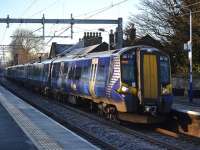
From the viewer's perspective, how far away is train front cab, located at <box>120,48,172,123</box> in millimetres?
17328

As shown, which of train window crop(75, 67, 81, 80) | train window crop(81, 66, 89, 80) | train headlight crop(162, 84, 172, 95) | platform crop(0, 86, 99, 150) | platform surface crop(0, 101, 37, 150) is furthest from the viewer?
train window crop(75, 67, 81, 80)

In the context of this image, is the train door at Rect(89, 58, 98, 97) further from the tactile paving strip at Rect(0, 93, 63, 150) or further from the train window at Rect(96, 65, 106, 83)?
the tactile paving strip at Rect(0, 93, 63, 150)

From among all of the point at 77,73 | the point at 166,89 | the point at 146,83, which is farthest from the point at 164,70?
the point at 77,73

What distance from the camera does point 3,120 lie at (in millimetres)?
18125

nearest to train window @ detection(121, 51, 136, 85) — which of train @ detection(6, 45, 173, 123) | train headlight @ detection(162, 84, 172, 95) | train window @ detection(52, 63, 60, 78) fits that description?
train @ detection(6, 45, 173, 123)

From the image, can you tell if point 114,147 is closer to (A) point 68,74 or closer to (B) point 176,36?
(A) point 68,74

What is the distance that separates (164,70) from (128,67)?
1.35 m

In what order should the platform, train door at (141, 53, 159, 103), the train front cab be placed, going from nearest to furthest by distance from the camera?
the platform < the train front cab < train door at (141, 53, 159, 103)

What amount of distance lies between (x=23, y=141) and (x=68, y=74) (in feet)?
48.3

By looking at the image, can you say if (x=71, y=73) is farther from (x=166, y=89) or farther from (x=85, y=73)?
(x=166, y=89)

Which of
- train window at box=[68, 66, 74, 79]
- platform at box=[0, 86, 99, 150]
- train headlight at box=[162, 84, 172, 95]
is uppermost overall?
train window at box=[68, 66, 74, 79]

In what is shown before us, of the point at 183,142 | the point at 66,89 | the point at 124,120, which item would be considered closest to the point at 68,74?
the point at 66,89

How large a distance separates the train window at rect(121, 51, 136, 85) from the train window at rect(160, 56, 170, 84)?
1.03m

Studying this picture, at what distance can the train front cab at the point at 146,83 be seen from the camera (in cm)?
1733
